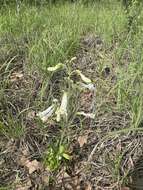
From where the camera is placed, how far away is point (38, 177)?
249cm

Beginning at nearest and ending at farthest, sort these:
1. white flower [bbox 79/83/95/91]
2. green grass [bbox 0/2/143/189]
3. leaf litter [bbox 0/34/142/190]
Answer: leaf litter [bbox 0/34/142/190]
green grass [bbox 0/2/143/189]
white flower [bbox 79/83/95/91]

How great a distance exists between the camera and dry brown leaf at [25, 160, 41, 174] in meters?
2.52

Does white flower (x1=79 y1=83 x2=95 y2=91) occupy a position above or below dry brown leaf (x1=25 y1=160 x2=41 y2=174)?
above

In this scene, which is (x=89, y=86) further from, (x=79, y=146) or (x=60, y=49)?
(x=60, y=49)

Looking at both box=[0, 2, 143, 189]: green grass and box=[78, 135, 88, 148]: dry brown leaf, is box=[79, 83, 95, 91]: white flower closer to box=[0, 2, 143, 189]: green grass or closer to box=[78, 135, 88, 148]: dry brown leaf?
box=[0, 2, 143, 189]: green grass

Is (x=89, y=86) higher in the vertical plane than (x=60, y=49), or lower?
lower

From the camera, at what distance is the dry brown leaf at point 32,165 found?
8.27ft

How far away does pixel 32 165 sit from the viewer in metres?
2.54

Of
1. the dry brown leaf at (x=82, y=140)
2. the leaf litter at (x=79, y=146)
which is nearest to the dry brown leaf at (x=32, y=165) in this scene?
the leaf litter at (x=79, y=146)

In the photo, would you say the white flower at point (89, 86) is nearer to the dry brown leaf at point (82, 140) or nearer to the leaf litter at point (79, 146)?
the leaf litter at point (79, 146)

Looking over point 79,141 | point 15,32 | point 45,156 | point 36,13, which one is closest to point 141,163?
point 79,141

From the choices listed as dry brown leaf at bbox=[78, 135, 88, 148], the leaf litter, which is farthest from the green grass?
dry brown leaf at bbox=[78, 135, 88, 148]

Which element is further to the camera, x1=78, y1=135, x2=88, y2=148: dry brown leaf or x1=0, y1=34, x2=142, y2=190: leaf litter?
x1=78, y1=135, x2=88, y2=148: dry brown leaf

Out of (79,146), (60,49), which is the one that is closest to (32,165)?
(79,146)
